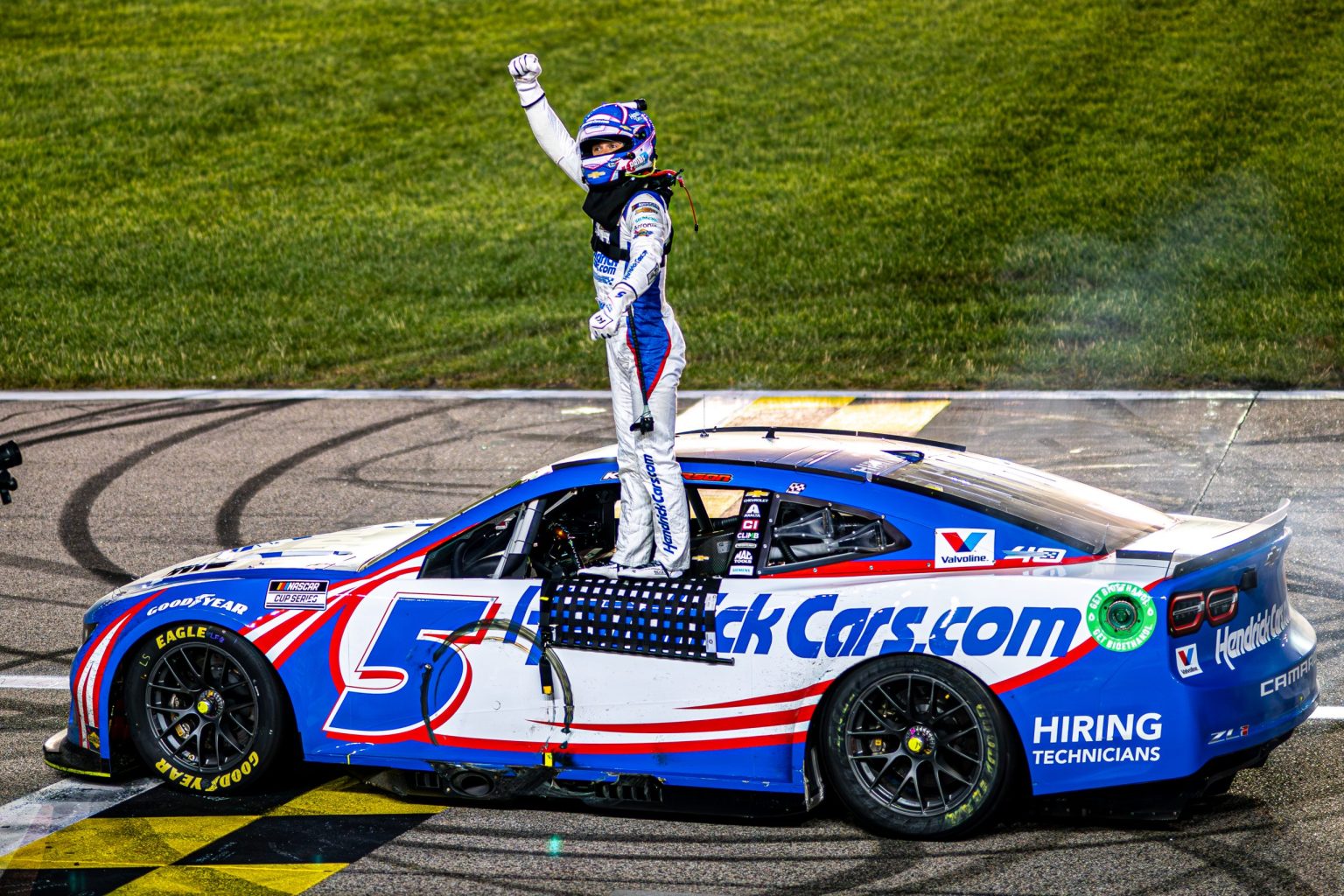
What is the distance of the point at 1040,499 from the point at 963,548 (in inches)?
21.7

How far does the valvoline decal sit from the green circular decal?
0.07 meters

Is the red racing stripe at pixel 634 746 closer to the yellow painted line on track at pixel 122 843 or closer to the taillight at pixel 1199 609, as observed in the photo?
the yellow painted line on track at pixel 122 843

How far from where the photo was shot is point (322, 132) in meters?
25.3

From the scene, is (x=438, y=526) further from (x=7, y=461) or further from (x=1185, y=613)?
(x=1185, y=613)

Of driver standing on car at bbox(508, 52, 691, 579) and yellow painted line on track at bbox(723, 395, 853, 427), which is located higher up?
driver standing on car at bbox(508, 52, 691, 579)

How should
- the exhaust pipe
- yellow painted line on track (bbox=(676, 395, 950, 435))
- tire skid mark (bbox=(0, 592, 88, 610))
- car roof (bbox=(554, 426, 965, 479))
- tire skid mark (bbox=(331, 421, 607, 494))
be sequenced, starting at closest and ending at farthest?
car roof (bbox=(554, 426, 965, 479))
the exhaust pipe
tire skid mark (bbox=(0, 592, 88, 610))
tire skid mark (bbox=(331, 421, 607, 494))
yellow painted line on track (bbox=(676, 395, 950, 435))

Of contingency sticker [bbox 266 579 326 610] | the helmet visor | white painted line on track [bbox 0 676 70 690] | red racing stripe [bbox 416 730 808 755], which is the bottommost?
red racing stripe [bbox 416 730 808 755]

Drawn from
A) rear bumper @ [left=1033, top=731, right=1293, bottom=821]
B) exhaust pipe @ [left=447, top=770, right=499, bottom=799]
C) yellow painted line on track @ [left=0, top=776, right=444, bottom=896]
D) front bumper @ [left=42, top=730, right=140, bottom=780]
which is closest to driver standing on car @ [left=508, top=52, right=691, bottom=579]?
exhaust pipe @ [left=447, top=770, right=499, bottom=799]

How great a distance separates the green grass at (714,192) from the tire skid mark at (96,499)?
5.00 feet

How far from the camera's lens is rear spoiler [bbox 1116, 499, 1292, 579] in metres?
5.44

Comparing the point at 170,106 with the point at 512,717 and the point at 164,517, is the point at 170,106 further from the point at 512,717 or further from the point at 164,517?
the point at 512,717

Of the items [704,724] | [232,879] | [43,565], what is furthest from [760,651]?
[43,565]

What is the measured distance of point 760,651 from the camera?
575cm

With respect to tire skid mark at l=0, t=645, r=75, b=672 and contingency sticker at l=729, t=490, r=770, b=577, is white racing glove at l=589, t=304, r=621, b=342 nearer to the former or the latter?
→ contingency sticker at l=729, t=490, r=770, b=577
